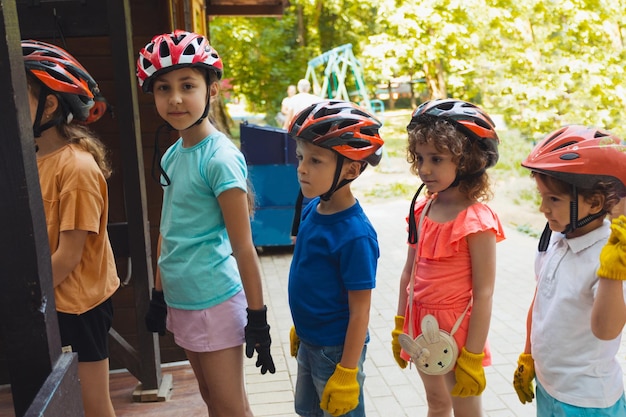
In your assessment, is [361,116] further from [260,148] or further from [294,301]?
[260,148]

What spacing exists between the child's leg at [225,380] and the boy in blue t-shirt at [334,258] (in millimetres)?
292

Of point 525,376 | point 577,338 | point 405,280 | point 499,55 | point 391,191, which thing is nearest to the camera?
point 577,338

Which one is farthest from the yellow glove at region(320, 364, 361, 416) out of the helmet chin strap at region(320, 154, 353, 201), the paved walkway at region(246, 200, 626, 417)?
the paved walkway at region(246, 200, 626, 417)

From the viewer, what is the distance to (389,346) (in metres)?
4.85

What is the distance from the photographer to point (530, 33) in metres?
10.5

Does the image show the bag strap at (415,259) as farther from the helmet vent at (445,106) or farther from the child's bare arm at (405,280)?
the helmet vent at (445,106)

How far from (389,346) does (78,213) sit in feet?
10.4

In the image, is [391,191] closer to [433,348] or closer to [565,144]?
[433,348]

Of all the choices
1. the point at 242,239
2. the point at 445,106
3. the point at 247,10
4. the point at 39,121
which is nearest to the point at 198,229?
the point at 242,239

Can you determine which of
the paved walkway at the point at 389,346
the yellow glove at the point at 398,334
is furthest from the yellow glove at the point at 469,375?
the paved walkway at the point at 389,346

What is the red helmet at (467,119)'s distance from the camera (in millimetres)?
2475

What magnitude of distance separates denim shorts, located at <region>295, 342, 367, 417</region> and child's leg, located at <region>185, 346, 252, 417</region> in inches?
9.7

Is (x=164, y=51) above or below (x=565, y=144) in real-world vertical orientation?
above

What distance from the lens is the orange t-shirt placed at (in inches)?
90.3
